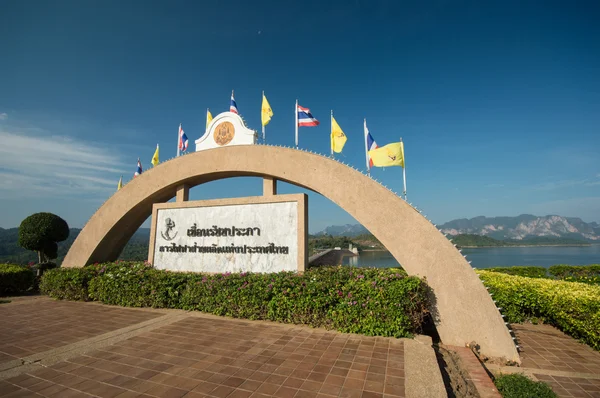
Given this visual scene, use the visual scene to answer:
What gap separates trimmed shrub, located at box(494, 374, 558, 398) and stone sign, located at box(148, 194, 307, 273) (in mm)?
4230

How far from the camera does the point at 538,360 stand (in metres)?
4.94

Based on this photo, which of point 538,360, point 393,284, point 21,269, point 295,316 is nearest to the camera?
point 538,360

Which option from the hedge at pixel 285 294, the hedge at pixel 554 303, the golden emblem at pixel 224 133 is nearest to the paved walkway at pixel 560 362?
the hedge at pixel 554 303

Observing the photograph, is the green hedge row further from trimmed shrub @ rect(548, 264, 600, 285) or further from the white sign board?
the white sign board

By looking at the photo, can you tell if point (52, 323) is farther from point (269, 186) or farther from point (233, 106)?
point (233, 106)

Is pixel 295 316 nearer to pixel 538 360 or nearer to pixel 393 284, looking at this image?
pixel 393 284

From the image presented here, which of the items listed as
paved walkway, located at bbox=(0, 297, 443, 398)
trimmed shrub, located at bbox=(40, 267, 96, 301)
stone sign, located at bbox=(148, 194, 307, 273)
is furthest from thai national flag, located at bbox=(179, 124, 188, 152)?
paved walkway, located at bbox=(0, 297, 443, 398)

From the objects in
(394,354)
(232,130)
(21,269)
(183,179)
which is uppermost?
(232,130)

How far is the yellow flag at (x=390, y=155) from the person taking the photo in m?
7.39

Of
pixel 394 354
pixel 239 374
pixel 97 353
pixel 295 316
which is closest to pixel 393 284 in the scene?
pixel 394 354

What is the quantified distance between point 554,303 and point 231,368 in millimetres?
6983

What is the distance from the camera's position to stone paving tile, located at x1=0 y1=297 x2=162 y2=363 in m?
5.03

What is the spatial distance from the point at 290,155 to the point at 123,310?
6.05 metres

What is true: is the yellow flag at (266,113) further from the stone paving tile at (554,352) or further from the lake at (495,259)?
the stone paving tile at (554,352)
